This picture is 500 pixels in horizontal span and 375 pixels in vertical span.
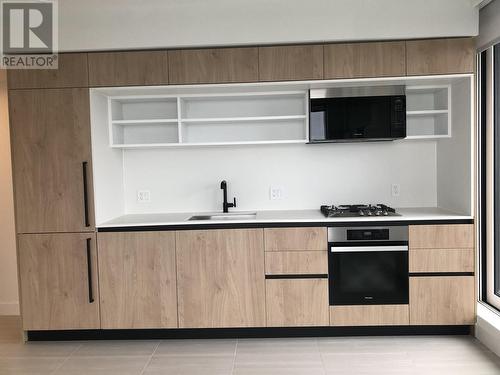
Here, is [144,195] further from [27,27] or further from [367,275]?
[367,275]

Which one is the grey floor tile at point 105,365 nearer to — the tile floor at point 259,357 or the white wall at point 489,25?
the tile floor at point 259,357

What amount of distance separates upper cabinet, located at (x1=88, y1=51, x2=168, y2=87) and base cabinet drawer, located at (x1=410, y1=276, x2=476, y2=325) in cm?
249

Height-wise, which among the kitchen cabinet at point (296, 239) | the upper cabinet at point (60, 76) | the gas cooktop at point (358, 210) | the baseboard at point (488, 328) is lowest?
the baseboard at point (488, 328)

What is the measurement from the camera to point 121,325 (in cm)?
341

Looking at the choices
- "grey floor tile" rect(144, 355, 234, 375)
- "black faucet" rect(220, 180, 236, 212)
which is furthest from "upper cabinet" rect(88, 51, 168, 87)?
"grey floor tile" rect(144, 355, 234, 375)

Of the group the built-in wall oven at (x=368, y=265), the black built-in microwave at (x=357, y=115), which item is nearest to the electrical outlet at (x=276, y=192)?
the black built-in microwave at (x=357, y=115)

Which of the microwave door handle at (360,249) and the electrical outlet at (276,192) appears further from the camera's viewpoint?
the electrical outlet at (276,192)

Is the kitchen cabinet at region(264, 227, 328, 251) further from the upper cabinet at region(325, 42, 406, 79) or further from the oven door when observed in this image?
the upper cabinet at region(325, 42, 406, 79)

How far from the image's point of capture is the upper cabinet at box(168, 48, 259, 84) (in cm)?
334

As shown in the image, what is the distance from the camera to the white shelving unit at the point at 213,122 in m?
3.86

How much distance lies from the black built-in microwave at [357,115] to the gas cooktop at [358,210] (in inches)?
22.3

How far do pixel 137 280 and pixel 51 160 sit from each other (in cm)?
113

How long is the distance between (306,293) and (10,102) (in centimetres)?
268

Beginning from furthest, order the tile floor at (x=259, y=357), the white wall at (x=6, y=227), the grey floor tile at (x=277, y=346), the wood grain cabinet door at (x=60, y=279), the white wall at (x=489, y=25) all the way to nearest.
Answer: the white wall at (x=6, y=227) < the wood grain cabinet door at (x=60, y=279) < the grey floor tile at (x=277, y=346) < the white wall at (x=489, y=25) < the tile floor at (x=259, y=357)
